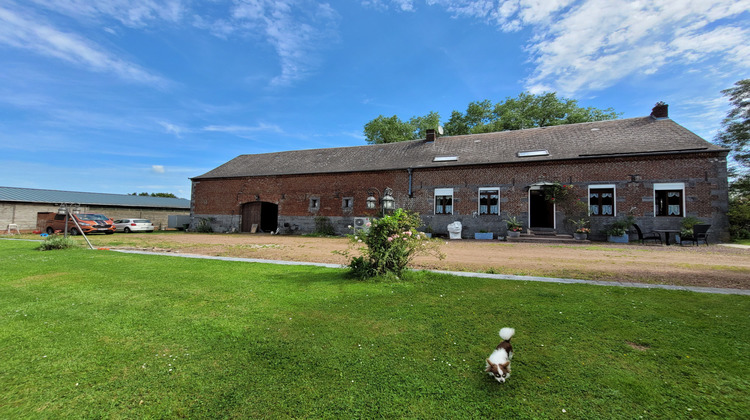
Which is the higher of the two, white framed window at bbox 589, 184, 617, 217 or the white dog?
white framed window at bbox 589, 184, 617, 217

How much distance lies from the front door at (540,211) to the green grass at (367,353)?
12485 millimetres

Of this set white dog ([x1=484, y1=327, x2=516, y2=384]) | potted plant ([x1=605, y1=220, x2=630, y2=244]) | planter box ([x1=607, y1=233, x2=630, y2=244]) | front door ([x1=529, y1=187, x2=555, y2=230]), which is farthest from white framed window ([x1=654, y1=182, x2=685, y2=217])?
white dog ([x1=484, y1=327, x2=516, y2=384])

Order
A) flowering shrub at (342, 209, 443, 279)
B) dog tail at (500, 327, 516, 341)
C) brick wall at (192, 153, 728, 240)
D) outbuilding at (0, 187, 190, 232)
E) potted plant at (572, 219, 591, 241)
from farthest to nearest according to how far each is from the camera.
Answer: outbuilding at (0, 187, 190, 232) → potted plant at (572, 219, 591, 241) → brick wall at (192, 153, 728, 240) → flowering shrub at (342, 209, 443, 279) → dog tail at (500, 327, 516, 341)

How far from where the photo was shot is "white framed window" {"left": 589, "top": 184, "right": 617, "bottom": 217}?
1478 cm

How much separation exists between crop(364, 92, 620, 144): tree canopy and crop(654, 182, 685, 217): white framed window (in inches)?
519

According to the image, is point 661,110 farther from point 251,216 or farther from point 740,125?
point 251,216

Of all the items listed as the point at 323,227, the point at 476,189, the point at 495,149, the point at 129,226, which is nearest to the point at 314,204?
the point at 323,227

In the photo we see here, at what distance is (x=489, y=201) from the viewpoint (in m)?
17.0

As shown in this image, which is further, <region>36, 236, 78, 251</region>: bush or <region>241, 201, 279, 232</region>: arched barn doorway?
<region>241, 201, 279, 232</region>: arched barn doorway

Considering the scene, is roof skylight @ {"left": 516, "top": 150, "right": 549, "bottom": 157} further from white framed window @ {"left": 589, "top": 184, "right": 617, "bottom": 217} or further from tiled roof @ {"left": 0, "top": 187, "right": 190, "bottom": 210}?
tiled roof @ {"left": 0, "top": 187, "right": 190, "bottom": 210}

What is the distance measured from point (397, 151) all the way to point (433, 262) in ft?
47.2

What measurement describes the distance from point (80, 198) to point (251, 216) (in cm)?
1620

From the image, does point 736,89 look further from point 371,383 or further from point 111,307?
point 111,307

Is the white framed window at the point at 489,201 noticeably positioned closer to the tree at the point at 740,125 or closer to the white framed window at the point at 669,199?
the white framed window at the point at 669,199
